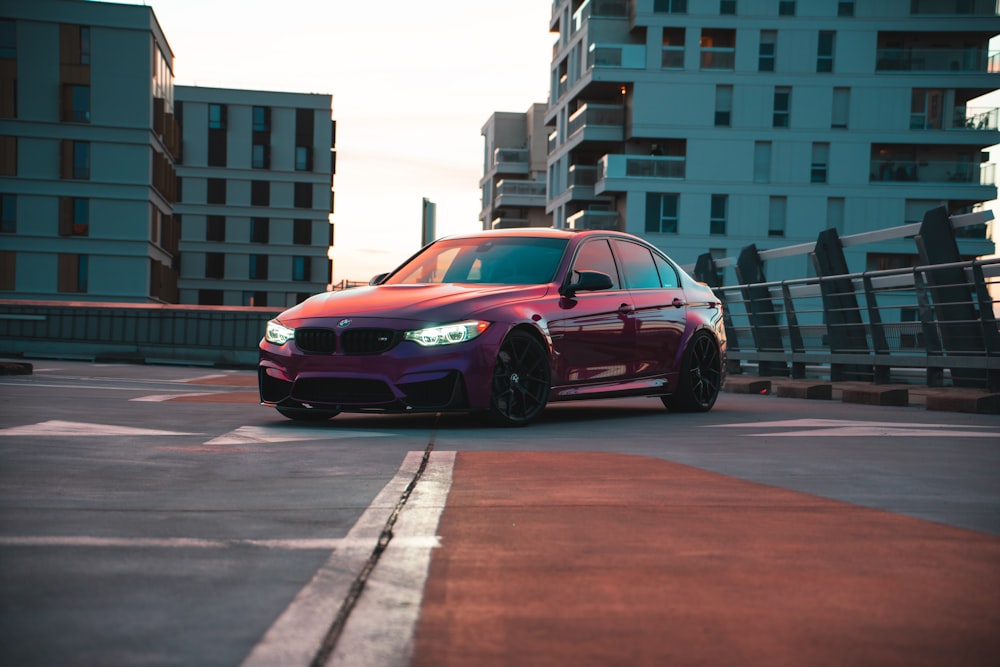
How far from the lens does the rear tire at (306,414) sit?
9.55 metres

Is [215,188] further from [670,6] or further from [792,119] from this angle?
[792,119]

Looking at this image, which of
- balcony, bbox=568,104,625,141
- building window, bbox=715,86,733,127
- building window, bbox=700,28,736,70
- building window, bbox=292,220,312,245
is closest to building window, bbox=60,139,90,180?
balcony, bbox=568,104,625,141

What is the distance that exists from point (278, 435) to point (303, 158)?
291 feet

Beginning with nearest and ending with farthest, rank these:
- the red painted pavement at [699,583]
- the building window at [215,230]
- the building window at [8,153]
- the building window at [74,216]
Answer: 1. the red painted pavement at [699,583]
2. the building window at [8,153]
3. the building window at [74,216]
4. the building window at [215,230]

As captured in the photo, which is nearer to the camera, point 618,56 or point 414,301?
point 414,301

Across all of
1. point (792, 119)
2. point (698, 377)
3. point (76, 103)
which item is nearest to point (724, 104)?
point (792, 119)

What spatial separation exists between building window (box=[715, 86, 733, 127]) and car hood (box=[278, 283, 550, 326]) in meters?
54.0

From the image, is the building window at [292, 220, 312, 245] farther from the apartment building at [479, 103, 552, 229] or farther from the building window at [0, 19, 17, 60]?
the building window at [0, 19, 17, 60]

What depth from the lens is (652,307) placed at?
1109 centimetres

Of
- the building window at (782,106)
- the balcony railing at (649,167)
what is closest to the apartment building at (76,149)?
the balcony railing at (649,167)

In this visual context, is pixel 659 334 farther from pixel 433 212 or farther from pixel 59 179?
pixel 59 179

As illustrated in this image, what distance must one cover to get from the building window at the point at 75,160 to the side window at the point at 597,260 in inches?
2226

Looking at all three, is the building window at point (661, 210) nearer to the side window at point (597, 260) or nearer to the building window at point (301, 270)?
the building window at point (301, 270)

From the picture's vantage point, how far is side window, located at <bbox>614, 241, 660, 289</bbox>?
1112 centimetres
